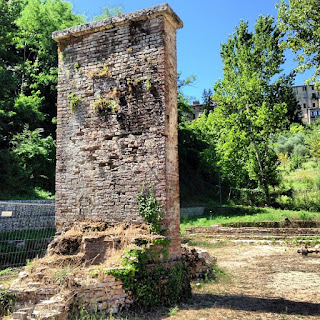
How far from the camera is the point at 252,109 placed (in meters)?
26.5

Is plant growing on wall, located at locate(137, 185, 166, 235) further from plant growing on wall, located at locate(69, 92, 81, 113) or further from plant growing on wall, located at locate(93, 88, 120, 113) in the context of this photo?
plant growing on wall, located at locate(69, 92, 81, 113)

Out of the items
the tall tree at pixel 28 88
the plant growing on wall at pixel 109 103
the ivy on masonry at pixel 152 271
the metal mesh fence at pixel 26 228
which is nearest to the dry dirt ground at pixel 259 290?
the ivy on masonry at pixel 152 271

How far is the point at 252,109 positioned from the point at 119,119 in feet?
70.6

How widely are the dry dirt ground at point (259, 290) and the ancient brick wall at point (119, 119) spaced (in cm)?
139

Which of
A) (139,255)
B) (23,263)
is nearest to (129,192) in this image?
(139,255)

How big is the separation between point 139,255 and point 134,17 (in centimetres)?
499

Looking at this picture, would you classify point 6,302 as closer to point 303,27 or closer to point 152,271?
point 152,271

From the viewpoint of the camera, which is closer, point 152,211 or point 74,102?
point 152,211

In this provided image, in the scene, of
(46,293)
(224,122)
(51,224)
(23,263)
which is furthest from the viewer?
(224,122)

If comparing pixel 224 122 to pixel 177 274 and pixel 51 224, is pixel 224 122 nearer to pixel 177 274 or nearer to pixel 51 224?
pixel 51 224

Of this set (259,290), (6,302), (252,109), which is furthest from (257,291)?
(252,109)

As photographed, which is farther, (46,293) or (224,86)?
(224,86)

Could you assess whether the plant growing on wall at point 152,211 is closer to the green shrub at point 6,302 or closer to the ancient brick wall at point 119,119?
the ancient brick wall at point 119,119

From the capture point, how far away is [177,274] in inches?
252
